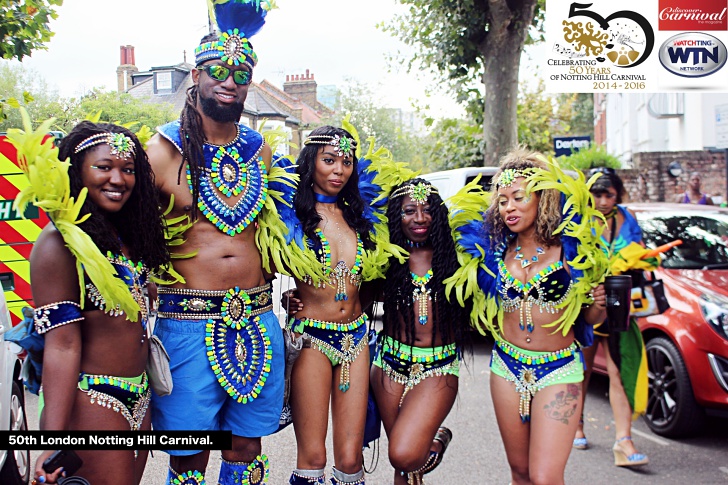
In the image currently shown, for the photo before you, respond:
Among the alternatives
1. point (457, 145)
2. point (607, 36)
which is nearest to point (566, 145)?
point (457, 145)

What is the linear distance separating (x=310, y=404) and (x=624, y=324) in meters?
1.81

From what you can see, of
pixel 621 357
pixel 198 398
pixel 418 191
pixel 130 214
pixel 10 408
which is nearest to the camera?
pixel 130 214

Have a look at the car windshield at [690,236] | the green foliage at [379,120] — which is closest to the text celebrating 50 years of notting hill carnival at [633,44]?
the car windshield at [690,236]

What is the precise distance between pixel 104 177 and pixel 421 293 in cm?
176

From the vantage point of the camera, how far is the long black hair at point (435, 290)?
3.65 metres

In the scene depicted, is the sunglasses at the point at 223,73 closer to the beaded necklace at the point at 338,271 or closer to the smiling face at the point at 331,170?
the smiling face at the point at 331,170

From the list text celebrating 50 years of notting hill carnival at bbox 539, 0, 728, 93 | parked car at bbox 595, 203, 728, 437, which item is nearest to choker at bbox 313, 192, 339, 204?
parked car at bbox 595, 203, 728, 437

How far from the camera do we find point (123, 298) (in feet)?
8.56

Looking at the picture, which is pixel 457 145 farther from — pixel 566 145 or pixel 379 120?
pixel 379 120

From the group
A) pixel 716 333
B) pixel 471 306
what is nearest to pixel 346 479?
pixel 471 306

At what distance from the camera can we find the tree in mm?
10062

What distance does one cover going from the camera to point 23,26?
5.68 m

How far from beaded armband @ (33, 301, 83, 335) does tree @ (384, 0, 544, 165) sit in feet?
28.6
